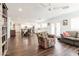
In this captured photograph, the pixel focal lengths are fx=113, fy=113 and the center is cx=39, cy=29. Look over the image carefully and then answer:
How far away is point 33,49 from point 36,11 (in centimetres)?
102

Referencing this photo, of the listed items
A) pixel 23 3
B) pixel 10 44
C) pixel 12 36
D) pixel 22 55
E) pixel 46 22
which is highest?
pixel 23 3

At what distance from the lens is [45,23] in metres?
2.79

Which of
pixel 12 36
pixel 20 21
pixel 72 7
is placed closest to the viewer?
pixel 72 7

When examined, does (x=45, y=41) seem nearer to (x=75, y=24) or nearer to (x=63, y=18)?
(x=63, y=18)

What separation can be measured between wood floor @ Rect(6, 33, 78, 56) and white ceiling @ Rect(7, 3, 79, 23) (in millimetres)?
646

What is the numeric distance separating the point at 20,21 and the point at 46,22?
0.65 meters

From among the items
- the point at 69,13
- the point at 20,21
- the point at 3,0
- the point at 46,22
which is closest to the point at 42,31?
the point at 46,22

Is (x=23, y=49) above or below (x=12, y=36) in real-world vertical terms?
below

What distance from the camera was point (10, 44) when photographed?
10.2ft

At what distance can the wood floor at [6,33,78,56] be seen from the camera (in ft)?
8.93

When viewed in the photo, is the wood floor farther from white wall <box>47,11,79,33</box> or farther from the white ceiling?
the white ceiling

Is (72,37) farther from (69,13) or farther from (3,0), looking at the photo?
(3,0)

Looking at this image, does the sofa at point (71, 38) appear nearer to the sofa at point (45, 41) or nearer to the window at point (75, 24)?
the window at point (75, 24)

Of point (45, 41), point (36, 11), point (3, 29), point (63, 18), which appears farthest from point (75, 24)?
point (3, 29)
